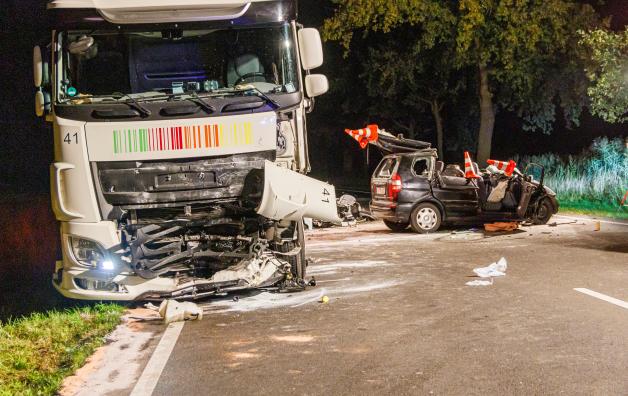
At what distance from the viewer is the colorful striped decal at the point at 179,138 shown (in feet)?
24.9

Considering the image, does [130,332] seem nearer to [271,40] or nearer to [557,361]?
[271,40]

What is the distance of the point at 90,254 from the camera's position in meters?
7.71

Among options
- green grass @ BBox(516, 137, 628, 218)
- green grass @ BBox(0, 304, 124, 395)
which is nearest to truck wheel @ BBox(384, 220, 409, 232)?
green grass @ BBox(516, 137, 628, 218)

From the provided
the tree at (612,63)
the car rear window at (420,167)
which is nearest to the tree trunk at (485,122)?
the tree at (612,63)

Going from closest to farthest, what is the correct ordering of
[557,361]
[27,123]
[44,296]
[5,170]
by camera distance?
1. [557,361]
2. [44,296]
3. [5,170]
4. [27,123]

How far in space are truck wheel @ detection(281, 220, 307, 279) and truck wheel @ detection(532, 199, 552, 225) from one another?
341 inches

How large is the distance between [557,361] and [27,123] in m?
62.2

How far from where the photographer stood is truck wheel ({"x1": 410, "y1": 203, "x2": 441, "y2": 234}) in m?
15.4

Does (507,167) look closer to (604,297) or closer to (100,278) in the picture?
(604,297)

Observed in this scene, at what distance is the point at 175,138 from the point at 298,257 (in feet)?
7.49

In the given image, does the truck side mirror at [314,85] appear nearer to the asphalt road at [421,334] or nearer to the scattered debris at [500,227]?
the asphalt road at [421,334]

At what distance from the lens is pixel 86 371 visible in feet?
20.3

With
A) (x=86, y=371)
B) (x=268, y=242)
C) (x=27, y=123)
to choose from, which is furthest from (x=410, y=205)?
(x=27, y=123)

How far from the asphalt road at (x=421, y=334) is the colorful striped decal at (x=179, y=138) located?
191 cm
